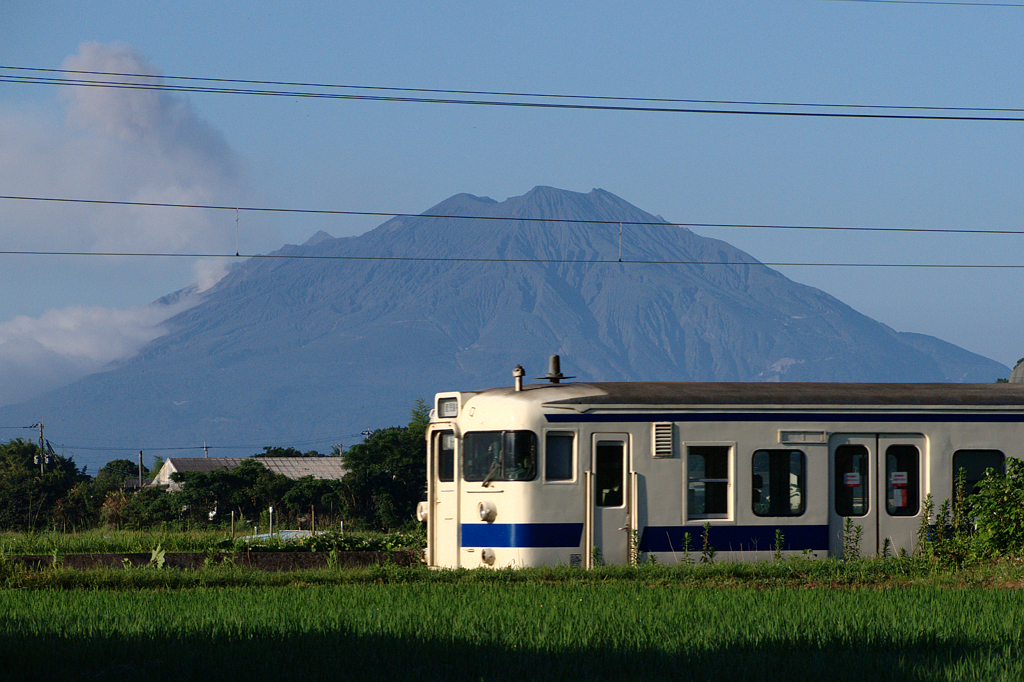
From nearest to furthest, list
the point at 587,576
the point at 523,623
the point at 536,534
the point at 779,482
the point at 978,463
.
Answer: the point at 523,623 < the point at 587,576 < the point at 536,534 < the point at 779,482 < the point at 978,463

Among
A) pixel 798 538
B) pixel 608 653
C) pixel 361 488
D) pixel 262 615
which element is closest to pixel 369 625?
pixel 262 615

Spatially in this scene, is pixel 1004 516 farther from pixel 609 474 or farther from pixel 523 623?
pixel 523 623

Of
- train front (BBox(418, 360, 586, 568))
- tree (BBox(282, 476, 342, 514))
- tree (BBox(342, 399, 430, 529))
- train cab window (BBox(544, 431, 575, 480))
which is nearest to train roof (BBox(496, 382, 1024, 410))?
train front (BBox(418, 360, 586, 568))

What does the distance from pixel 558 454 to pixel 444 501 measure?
191 cm

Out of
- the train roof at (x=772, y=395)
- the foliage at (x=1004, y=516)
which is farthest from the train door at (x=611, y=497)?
the foliage at (x=1004, y=516)

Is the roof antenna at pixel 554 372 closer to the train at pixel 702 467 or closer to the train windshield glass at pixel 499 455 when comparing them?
the train at pixel 702 467

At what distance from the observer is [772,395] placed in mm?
16109

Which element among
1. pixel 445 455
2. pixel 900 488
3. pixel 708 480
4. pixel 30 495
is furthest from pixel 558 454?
pixel 30 495

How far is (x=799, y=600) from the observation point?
1215 centimetres

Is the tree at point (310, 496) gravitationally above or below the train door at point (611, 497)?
below

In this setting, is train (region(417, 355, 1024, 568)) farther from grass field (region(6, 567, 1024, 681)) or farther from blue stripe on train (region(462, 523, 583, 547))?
grass field (region(6, 567, 1024, 681))

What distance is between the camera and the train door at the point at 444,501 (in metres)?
16.2

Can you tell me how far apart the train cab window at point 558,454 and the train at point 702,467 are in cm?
2

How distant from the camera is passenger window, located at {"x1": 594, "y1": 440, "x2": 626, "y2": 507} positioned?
1569 centimetres
